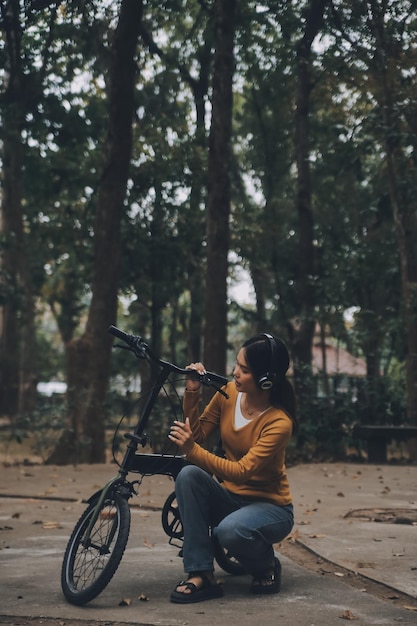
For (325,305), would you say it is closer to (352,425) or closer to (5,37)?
(352,425)

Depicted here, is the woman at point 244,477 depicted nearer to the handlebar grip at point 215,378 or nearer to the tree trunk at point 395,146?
the handlebar grip at point 215,378

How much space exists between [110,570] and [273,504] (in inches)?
42.0

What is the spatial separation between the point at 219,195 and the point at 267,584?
1014 cm

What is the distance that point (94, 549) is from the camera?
206 inches

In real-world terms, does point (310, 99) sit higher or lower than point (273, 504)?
higher

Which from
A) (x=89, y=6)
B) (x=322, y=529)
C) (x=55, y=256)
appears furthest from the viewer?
(x=55, y=256)

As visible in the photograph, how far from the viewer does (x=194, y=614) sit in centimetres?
492

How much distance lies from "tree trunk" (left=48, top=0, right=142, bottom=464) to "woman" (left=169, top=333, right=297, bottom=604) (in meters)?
9.76

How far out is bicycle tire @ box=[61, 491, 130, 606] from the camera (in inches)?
198

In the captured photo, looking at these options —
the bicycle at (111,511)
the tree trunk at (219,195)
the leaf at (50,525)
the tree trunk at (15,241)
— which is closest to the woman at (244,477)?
the bicycle at (111,511)

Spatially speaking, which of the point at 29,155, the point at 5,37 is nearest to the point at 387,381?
the point at 5,37

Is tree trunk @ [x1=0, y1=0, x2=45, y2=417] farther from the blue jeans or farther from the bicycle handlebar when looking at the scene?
the blue jeans

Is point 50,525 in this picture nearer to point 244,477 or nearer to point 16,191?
point 244,477

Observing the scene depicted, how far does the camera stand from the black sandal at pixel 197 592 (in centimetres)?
516
